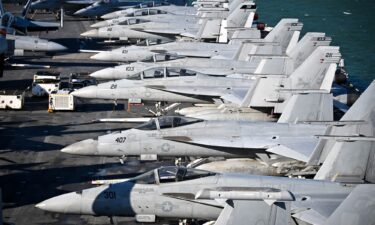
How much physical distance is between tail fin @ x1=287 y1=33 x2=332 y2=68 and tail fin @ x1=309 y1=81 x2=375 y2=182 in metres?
20.6

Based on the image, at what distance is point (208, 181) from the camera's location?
101 ft

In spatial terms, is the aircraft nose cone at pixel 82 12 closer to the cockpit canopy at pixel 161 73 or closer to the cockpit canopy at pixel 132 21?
the cockpit canopy at pixel 132 21

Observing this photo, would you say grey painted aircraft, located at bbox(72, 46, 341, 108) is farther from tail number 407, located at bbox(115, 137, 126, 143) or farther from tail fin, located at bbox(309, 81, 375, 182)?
tail fin, located at bbox(309, 81, 375, 182)

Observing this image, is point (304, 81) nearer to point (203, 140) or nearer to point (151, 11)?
point (203, 140)

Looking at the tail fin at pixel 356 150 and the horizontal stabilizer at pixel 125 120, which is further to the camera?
the horizontal stabilizer at pixel 125 120

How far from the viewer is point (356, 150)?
1206 inches

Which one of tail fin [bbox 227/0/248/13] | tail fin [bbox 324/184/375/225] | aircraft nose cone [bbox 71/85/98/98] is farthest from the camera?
tail fin [bbox 227/0/248/13]

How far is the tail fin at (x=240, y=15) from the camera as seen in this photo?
73.2 m

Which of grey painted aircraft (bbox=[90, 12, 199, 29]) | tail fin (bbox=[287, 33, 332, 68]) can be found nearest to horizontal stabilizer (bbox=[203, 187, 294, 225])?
tail fin (bbox=[287, 33, 332, 68])

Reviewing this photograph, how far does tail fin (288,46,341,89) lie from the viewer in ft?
154

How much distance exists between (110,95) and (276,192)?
91.7 ft

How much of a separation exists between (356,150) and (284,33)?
3190 cm

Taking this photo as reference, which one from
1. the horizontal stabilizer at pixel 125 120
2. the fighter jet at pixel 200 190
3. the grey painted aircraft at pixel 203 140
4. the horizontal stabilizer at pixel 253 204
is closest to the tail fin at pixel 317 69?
the grey painted aircraft at pixel 203 140

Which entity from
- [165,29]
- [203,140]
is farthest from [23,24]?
[203,140]
